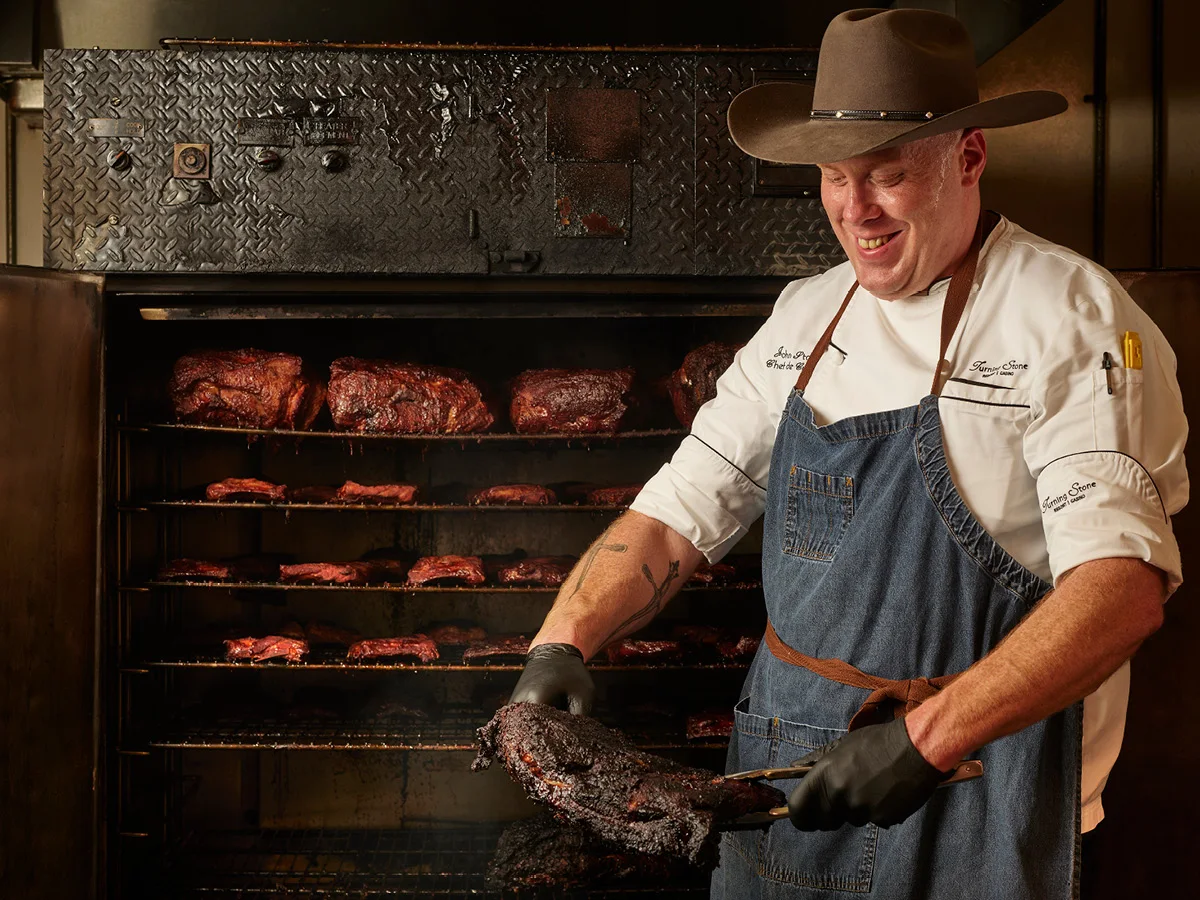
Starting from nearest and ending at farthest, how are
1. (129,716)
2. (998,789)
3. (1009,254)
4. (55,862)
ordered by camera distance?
(998,789), (1009,254), (55,862), (129,716)

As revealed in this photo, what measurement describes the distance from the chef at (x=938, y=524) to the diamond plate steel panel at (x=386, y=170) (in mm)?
1084

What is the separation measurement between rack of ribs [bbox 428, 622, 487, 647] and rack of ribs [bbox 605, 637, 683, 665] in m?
0.56

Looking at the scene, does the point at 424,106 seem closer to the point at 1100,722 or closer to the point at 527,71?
the point at 527,71

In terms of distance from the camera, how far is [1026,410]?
1853mm

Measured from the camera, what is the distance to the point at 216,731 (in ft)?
11.9

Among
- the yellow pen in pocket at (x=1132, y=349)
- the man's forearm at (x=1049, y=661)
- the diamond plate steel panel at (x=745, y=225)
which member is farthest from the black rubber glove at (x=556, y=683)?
the diamond plate steel panel at (x=745, y=225)

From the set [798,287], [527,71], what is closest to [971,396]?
[798,287]

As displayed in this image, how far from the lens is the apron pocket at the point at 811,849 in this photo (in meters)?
1.95

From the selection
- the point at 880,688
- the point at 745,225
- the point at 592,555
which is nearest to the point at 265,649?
the point at 592,555

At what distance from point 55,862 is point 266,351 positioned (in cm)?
188

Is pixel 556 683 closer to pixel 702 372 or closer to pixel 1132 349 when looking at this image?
pixel 1132 349

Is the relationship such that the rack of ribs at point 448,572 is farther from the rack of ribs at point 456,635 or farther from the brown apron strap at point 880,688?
the brown apron strap at point 880,688

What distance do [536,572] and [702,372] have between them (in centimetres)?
97

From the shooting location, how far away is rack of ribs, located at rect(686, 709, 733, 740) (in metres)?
3.57
